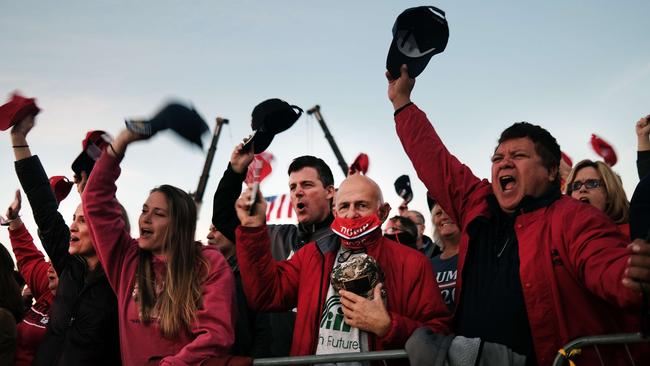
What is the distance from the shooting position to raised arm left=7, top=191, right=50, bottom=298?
201 inches

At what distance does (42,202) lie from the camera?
15.2 ft

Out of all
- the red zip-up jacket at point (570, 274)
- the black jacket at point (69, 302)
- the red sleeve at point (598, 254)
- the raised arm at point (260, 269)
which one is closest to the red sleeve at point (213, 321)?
the raised arm at point (260, 269)

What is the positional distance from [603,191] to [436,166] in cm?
170

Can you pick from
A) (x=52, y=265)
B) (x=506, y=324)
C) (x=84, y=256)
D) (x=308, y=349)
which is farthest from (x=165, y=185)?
(x=506, y=324)

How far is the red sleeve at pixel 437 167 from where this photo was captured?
392 centimetres

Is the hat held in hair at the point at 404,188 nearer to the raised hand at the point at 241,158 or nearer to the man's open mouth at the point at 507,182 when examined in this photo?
the raised hand at the point at 241,158

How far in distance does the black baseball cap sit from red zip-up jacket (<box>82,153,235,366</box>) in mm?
1634

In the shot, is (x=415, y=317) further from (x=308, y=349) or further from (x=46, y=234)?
(x=46, y=234)

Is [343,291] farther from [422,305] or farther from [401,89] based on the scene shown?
[401,89]

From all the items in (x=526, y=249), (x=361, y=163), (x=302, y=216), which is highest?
(x=361, y=163)

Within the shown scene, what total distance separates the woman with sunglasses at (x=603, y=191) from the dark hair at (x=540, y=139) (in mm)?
1263

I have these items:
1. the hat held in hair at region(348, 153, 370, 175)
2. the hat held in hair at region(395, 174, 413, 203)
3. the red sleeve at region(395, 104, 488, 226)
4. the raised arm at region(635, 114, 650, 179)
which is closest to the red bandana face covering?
the red sleeve at region(395, 104, 488, 226)

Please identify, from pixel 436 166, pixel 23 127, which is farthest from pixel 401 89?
pixel 23 127

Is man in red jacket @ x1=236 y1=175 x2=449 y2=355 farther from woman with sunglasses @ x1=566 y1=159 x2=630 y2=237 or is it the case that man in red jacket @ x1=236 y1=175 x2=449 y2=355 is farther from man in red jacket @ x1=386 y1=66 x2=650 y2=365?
woman with sunglasses @ x1=566 y1=159 x2=630 y2=237
